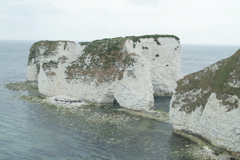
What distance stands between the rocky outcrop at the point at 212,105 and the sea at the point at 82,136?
7.87ft

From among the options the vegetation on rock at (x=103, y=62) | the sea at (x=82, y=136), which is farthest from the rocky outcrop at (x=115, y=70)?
the sea at (x=82, y=136)

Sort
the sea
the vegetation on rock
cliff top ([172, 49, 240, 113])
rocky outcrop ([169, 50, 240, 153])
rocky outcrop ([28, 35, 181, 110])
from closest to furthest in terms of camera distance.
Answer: rocky outcrop ([169, 50, 240, 153])
the sea
cliff top ([172, 49, 240, 113])
rocky outcrop ([28, 35, 181, 110])
the vegetation on rock

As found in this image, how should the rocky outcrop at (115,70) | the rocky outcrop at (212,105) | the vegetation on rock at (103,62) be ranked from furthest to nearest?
the vegetation on rock at (103,62) → the rocky outcrop at (115,70) → the rocky outcrop at (212,105)

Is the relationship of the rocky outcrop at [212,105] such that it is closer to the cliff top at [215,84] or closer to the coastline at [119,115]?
the cliff top at [215,84]

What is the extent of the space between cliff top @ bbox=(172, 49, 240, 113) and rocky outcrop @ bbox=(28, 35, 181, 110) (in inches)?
395

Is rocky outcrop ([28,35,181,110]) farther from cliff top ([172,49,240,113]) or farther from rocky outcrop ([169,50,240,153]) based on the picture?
cliff top ([172,49,240,113])

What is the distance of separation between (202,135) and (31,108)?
27.4 m

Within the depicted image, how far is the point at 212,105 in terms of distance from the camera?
28.2m

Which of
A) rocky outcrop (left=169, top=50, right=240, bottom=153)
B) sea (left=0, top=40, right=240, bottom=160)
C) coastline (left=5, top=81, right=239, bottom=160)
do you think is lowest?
sea (left=0, top=40, right=240, bottom=160)

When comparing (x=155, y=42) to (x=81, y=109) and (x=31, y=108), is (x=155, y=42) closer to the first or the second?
(x=81, y=109)

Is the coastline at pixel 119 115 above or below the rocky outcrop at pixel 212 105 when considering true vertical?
below

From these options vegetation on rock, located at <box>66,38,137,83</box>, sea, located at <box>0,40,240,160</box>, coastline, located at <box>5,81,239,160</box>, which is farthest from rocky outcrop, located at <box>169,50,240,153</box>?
vegetation on rock, located at <box>66,38,137,83</box>

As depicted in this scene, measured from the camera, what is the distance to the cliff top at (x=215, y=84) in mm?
26844

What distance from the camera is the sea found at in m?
26.6
